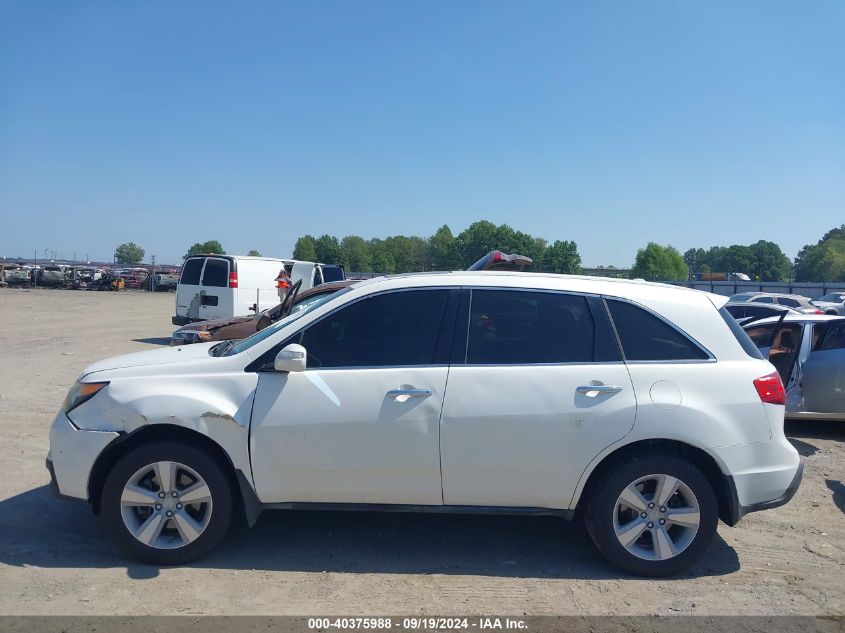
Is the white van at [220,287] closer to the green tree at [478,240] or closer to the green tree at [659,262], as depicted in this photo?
the green tree at [478,240]

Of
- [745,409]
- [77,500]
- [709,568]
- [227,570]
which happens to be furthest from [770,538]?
[77,500]

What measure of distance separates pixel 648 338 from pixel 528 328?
77cm

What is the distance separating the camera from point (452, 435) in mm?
4129

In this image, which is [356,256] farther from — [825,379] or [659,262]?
[825,379]

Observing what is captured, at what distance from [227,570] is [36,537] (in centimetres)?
150

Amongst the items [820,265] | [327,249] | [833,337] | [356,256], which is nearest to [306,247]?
[327,249]

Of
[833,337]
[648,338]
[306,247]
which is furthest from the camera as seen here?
[306,247]

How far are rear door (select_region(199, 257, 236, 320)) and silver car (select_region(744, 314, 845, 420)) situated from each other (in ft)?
41.1

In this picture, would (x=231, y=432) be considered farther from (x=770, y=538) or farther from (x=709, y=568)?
(x=770, y=538)

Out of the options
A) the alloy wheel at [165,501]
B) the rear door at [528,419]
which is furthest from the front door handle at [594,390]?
the alloy wheel at [165,501]

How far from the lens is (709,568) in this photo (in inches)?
175

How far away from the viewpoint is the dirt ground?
12.6 ft

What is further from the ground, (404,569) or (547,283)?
(547,283)

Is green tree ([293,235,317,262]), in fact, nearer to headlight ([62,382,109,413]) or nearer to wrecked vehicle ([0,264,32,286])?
wrecked vehicle ([0,264,32,286])
